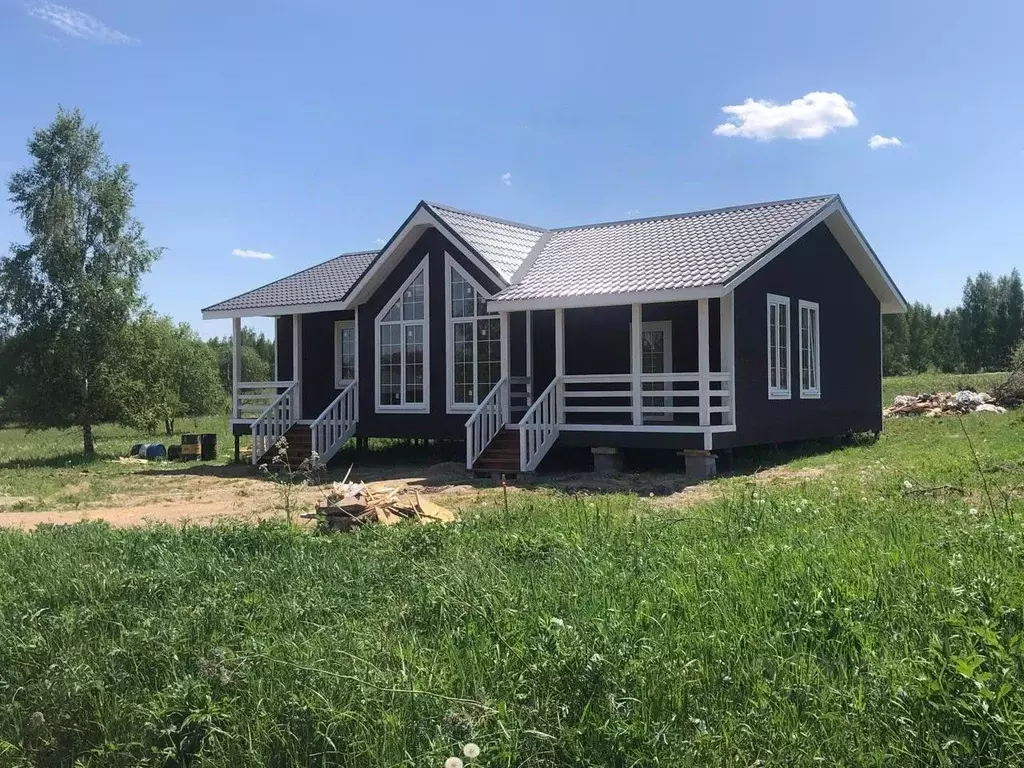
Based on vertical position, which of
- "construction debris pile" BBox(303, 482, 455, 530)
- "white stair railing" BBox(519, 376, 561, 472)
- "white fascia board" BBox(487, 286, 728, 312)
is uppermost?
"white fascia board" BBox(487, 286, 728, 312)

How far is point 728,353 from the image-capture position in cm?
1448

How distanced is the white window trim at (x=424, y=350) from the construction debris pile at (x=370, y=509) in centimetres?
797

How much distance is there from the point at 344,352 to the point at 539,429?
23.8 ft

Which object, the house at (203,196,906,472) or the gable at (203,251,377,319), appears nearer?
the house at (203,196,906,472)

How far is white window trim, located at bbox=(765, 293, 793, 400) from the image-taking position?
15.9 metres

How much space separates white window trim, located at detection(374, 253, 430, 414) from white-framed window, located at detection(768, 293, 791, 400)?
6428 mm

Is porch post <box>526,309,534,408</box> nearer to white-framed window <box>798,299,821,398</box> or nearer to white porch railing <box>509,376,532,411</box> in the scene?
white porch railing <box>509,376,532,411</box>

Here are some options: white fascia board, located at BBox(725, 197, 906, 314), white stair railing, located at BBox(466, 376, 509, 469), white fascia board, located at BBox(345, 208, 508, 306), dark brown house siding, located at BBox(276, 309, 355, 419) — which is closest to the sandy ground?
white stair railing, located at BBox(466, 376, 509, 469)

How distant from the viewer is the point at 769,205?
17578 mm

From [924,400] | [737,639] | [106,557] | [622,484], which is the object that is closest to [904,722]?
[737,639]

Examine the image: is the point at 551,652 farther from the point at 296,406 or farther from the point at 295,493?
the point at 296,406

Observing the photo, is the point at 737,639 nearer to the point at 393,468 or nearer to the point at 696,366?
the point at 696,366

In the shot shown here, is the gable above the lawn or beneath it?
above

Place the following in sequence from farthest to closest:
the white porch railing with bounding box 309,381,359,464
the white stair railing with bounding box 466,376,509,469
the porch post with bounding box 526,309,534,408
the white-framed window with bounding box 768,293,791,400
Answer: the white porch railing with bounding box 309,381,359,464 → the porch post with bounding box 526,309,534,408 → the white-framed window with bounding box 768,293,791,400 → the white stair railing with bounding box 466,376,509,469
